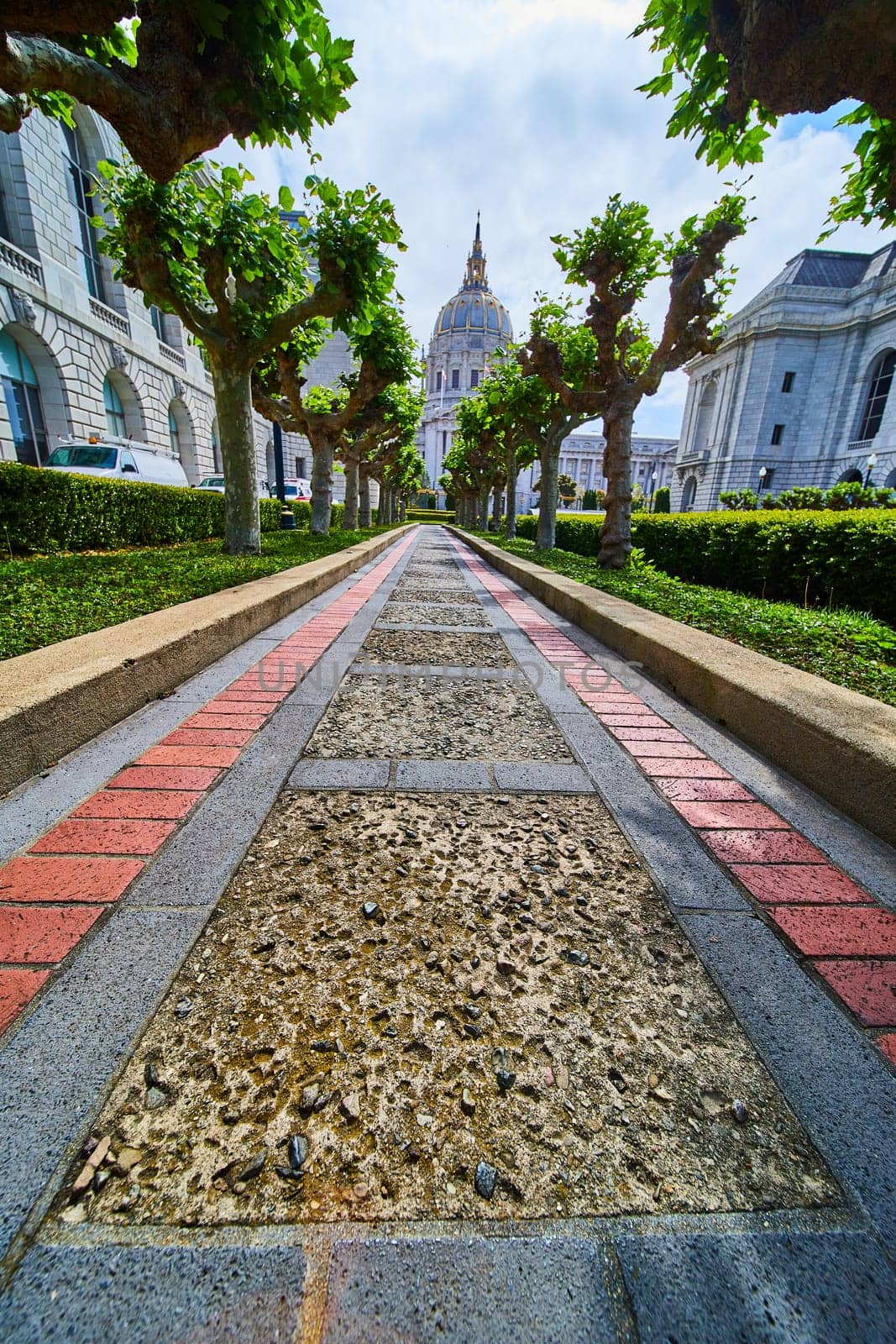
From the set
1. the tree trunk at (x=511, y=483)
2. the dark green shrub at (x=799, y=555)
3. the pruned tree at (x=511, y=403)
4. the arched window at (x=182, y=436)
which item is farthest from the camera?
the arched window at (x=182, y=436)

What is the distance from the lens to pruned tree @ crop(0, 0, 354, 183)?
12.0ft

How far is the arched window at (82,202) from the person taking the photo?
15.5 meters

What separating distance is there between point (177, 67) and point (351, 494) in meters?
14.3

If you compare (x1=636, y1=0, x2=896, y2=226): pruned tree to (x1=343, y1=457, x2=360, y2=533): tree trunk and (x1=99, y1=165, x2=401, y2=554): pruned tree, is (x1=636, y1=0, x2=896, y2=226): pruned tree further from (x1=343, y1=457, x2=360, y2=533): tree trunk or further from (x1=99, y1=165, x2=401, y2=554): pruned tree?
(x1=343, y1=457, x2=360, y2=533): tree trunk

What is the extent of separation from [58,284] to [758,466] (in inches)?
1724

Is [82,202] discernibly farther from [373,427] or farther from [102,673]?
[102,673]

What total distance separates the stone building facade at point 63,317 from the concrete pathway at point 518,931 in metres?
15.4

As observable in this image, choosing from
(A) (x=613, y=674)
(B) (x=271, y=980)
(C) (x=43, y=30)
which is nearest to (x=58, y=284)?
(C) (x=43, y=30)

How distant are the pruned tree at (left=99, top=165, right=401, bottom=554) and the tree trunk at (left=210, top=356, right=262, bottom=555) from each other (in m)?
0.01

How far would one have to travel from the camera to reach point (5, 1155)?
940mm

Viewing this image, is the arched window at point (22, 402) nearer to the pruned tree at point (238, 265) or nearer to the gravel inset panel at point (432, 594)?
the pruned tree at point (238, 265)

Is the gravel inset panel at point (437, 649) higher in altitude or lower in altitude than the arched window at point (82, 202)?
lower

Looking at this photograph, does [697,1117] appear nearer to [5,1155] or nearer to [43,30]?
[5,1155]

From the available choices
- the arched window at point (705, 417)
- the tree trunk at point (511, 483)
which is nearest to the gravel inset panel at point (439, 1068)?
the tree trunk at point (511, 483)
